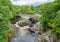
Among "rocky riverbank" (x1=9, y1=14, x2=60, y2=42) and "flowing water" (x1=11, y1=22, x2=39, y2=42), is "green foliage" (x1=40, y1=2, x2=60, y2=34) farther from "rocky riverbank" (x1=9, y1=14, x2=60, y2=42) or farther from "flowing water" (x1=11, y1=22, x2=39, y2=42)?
"flowing water" (x1=11, y1=22, x2=39, y2=42)

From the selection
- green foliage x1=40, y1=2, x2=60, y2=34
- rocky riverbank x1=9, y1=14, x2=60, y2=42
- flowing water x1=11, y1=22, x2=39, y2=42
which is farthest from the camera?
flowing water x1=11, y1=22, x2=39, y2=42

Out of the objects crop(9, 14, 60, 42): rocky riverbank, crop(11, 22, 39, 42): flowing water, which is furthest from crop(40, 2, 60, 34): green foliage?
crop(11, 22, 39, 42): flowing water

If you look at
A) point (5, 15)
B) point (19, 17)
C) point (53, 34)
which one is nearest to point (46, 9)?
point (53, 34)

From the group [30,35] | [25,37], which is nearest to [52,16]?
[25,37]

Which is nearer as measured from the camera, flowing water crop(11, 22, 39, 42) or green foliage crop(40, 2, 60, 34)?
green foliage crop(40, 2, 60, 34)

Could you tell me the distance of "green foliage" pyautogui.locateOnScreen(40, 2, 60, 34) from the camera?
21906 millimetres

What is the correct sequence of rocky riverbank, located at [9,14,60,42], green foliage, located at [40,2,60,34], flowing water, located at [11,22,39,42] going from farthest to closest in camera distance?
flowing water, located at [11,22,39,42]
rocky riverbank, located at [9,14,60,42]
green foliage, located at [40,2,60,34]

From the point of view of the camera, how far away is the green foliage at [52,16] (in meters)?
21.9

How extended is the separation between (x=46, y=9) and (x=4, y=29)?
838 centimetres

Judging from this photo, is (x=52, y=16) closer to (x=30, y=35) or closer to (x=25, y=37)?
(x=25, y=37)

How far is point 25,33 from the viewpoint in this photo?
36.1m

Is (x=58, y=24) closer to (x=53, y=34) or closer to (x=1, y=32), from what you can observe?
(x=53, y=34)

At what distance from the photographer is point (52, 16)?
25.1 metres

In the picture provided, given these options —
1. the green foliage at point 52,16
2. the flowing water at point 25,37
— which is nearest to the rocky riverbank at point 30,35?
the flowing water at point 25,37
